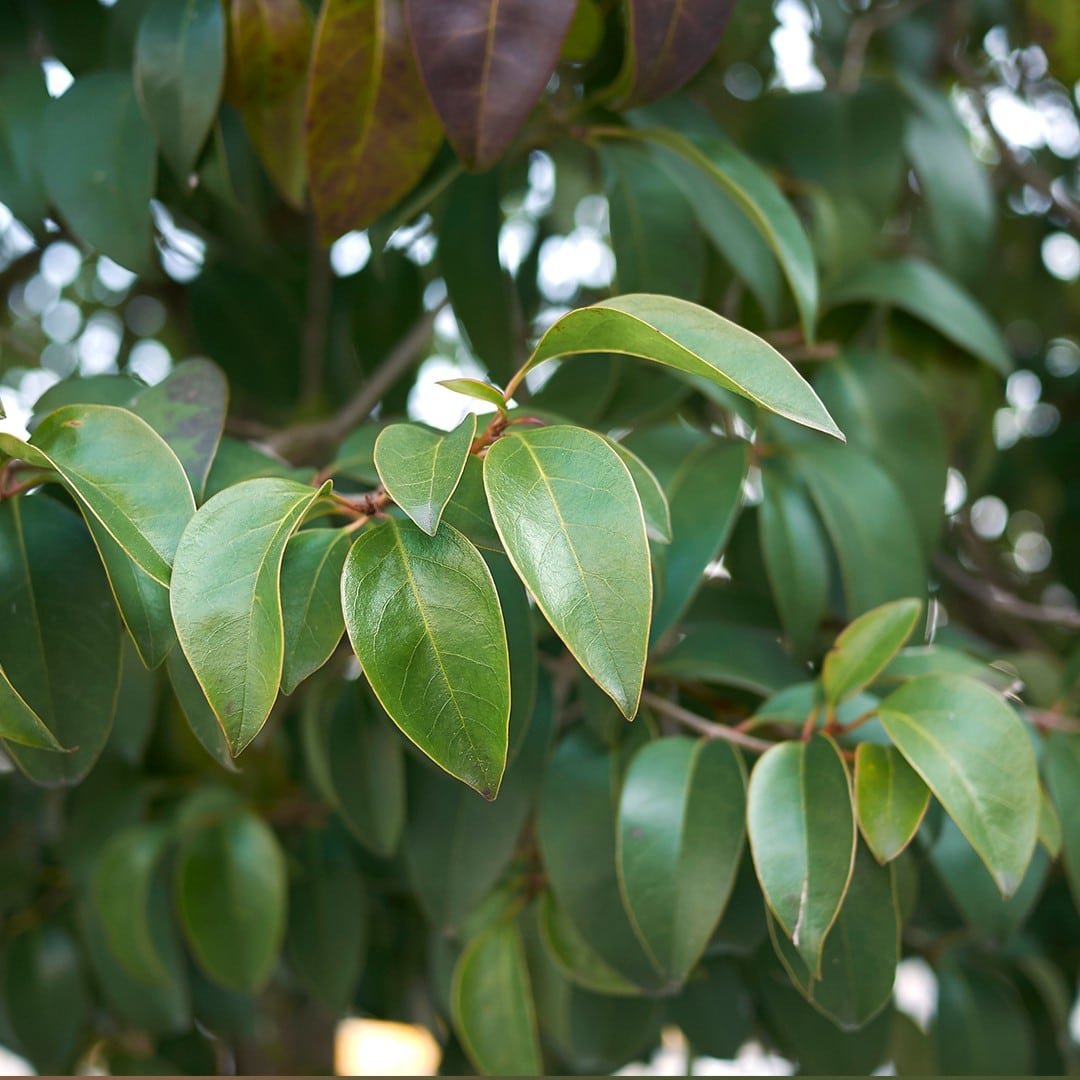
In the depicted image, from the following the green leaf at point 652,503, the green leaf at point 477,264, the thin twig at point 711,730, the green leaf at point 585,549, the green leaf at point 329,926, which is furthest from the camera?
the green leaf at point 329,926

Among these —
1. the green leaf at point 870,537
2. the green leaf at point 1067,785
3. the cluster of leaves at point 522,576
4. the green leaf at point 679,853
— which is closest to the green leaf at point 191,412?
the cluster of leaves at point 522,576

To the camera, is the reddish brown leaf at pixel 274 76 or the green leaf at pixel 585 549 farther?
the reddish brown leaf at pixel 274 76

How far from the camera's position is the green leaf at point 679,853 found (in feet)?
1.71

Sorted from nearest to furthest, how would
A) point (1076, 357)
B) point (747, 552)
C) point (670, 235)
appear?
point (670, 235) < point (747, 552) < point (1076, 357)

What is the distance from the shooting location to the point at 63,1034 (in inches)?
34.4

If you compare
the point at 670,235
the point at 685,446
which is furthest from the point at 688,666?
the point at 670,235

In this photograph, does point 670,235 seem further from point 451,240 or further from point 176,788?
point 176,788

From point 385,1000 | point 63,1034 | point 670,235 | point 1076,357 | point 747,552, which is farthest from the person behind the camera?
point 1076,357

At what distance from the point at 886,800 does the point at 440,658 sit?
0.21 meters

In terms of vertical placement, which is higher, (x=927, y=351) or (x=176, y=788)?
(x=927, y=351)

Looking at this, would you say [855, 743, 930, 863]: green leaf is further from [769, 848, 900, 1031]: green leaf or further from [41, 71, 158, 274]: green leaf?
[41, 71, 158, 274]: green leaf

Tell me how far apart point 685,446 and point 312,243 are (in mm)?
424

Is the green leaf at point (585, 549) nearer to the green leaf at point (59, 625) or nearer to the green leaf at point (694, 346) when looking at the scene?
the green leaf at point (694, 346)

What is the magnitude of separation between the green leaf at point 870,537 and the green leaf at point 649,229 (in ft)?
A: 0.46
